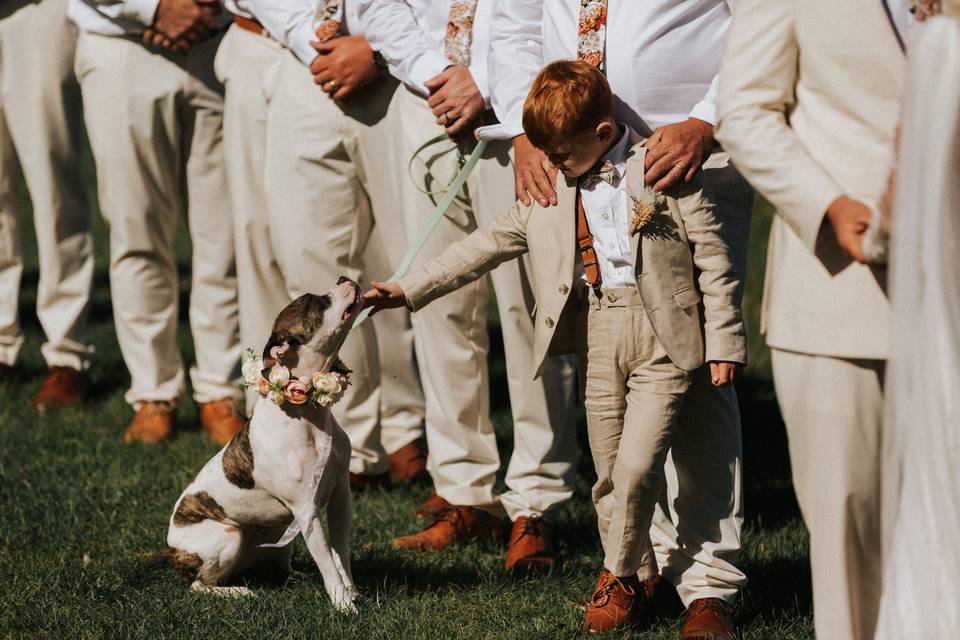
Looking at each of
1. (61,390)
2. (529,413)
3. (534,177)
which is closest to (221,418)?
(61,390)

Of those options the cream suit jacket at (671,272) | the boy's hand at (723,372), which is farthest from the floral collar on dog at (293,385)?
the boy's hand at (723,372)

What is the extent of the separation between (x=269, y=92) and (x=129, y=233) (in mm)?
1425

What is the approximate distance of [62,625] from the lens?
459 centimetres

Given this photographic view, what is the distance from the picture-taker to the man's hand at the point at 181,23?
6535 mm

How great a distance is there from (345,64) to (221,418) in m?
2.38

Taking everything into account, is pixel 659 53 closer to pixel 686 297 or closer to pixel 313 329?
pixel 686 297

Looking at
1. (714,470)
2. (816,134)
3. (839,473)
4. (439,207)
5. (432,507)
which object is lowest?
(432,507)

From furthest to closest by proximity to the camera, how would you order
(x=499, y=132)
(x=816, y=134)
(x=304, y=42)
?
(x=304, y=42) < (x=499, y=132) < (x=816, y=134)

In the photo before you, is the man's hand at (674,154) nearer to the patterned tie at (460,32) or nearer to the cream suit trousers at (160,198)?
the patterned tie at (460,32)

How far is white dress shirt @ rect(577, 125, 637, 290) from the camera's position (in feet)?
13.9

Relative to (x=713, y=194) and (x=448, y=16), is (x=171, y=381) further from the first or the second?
(x=713, y=194)

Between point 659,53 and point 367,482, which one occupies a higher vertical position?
point 659,53

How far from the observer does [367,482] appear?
629cm

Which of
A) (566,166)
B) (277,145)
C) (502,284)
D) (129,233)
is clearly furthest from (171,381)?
(566,166)
